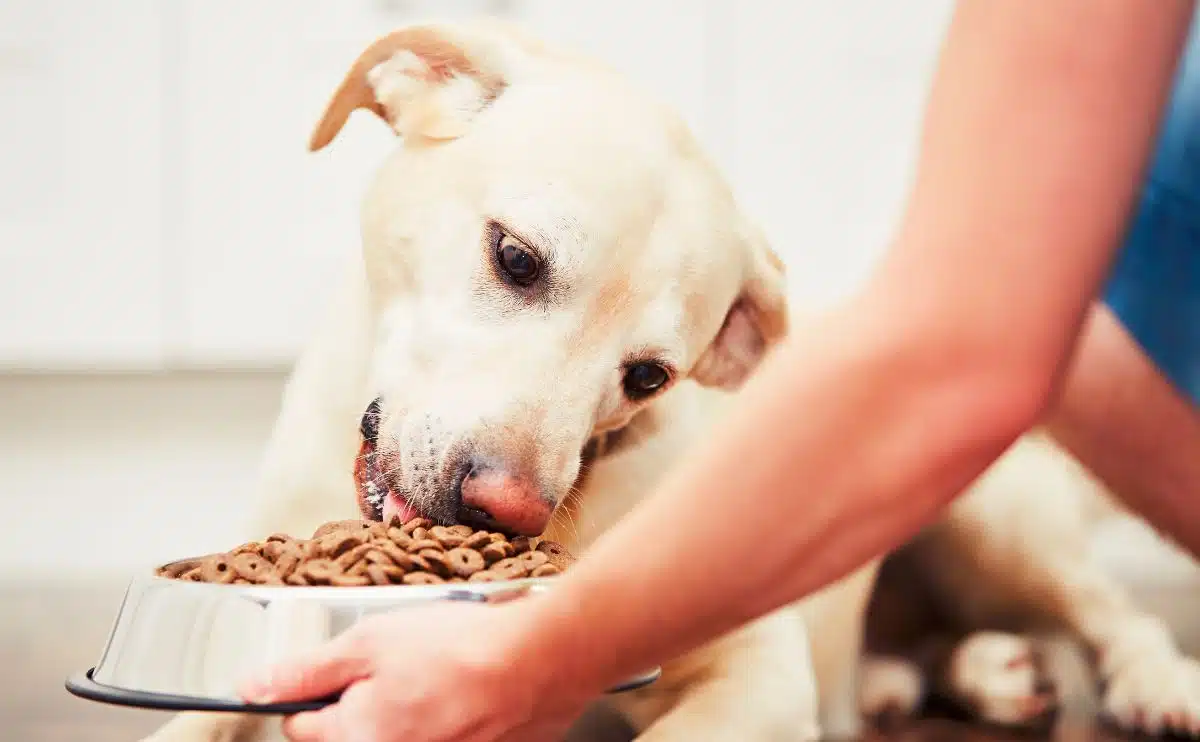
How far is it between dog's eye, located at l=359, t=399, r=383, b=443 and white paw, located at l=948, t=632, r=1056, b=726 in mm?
914

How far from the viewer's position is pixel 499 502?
1093 millimetres

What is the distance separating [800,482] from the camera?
63 centimetres

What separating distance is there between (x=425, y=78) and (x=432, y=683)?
0.83m

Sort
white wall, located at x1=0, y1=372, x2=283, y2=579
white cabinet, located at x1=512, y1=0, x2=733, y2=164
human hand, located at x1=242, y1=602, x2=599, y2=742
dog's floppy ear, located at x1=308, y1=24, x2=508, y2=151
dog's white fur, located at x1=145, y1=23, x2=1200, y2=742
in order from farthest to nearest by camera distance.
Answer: white wall, located at x1=0, y1=372, x2=283, y2=579, white cabinet, located at x1=512, y1=0, x2=733, y2=164, dog's floppy ear, located at x1=308, y1=24, x2=508, y2=151, dog's white fur, located at x1=145, y1=23, x2=1200, y2=742, human hand, located at x1=242, y1=602, x2=599, y2=742

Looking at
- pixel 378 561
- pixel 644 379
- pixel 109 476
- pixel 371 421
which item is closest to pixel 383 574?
pixel 378 561

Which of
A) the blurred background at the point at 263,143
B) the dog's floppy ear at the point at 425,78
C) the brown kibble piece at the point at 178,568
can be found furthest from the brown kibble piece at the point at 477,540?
the blurred background at the point at 263,143

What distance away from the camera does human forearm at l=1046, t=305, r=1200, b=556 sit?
1430 millimetres

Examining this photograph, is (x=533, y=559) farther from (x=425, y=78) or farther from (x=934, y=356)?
(x=425, y=78)

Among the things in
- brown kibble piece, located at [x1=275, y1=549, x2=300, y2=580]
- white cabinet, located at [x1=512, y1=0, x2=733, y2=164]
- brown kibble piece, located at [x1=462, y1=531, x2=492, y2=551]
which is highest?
white cabinet, located at [x1=512, y1=0, x2=733, y2=164]

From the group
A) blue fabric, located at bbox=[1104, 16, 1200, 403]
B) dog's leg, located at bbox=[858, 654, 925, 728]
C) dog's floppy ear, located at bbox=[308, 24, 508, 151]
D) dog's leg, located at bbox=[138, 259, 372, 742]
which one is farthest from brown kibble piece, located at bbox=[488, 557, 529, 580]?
dog's leg, located at bbox=[858, 654, 925, 728]

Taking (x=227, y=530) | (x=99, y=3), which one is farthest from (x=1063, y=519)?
(x=99, y=3)

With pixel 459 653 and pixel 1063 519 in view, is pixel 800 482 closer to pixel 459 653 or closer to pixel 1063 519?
pixel 459 653

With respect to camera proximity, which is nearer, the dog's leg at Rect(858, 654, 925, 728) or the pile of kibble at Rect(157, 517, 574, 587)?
the pile of kibble at Rect(157, 517, 574, 587)

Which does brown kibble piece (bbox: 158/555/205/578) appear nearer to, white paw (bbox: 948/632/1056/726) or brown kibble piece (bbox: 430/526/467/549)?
→ brown kibble piece (bbox: 430/526/467/549)
